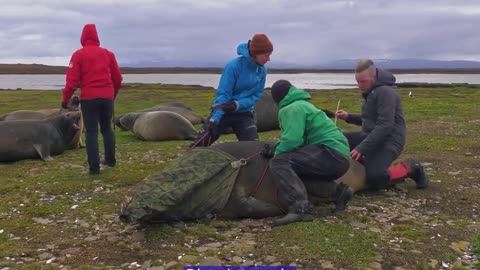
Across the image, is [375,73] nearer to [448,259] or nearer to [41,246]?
[448,259]

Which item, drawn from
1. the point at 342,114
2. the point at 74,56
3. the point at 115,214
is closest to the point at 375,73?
the point at 342,114

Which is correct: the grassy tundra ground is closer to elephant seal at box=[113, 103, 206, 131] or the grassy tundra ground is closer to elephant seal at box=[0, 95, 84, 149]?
elephant seal at box=[0, 95, 84, 149]

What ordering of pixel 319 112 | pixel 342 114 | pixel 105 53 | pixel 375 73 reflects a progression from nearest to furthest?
pixel 319 112, pixel 375 73, pixel 342 114, pixel 105 53

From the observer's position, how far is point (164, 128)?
13938 mm

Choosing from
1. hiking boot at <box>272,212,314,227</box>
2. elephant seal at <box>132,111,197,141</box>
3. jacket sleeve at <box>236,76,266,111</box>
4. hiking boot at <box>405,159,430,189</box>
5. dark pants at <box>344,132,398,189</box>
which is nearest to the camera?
hiking boot at <box>272,212,314,227</box>

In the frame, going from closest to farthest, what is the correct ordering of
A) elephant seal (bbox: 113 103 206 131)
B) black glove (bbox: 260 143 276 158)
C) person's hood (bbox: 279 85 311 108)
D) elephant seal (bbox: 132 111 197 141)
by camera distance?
1. person's hood (bbox: 279 85 311 108)
2. black glove (bbox: 260 143 276 158)
3. elephant seal (bbox: 132 111 197 141)
4. elephant seal (bbox: 113 103 206 131)

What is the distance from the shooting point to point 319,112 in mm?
6742

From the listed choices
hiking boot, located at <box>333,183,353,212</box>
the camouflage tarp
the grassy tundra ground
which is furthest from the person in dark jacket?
the camouflage tarp

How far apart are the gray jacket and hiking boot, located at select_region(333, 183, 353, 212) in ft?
2.68

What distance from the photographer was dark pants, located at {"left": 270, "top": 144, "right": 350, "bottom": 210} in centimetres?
666

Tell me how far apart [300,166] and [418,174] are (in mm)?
2262

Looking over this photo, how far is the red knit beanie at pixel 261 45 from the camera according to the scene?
25.6ft

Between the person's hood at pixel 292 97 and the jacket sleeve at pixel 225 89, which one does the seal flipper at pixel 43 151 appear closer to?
the jacket sleeve at pixel 225 89

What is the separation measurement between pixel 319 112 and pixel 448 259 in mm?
2219
